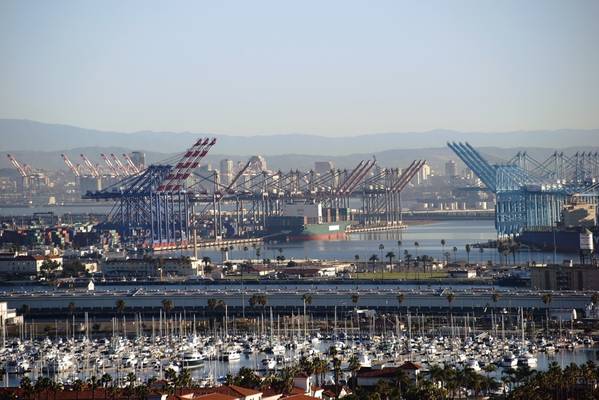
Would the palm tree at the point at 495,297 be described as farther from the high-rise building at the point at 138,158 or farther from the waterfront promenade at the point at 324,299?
the high-rise building at the point at 138,158

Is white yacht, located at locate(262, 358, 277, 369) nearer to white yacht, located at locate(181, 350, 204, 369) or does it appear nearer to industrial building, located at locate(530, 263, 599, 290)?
white yacht, located at locate(181, 350, 204, 369)

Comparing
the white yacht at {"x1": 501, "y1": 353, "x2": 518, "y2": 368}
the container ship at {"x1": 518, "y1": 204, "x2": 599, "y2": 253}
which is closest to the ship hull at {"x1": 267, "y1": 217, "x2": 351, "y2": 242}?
the container ship at {"x1": 518, "y1": 204, "x2": 599, "y2": 253}

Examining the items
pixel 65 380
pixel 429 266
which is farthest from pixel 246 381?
pixel 429 266

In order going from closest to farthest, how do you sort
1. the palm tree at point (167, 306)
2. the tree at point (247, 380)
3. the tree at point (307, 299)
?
the tree at point (247, 380)
the palm tree at point (167, 306)
the tree at point (307, 299)

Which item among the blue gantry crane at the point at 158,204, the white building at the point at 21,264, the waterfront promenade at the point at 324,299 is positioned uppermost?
the blue gantry crane at the point at 158,204

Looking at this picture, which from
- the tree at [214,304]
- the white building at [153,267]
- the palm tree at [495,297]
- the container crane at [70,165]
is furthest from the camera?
the container crane at [70,165]

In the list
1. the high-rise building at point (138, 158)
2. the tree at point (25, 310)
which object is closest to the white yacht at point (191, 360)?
the tree at point (25, 310)

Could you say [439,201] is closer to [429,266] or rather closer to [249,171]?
[249,171]

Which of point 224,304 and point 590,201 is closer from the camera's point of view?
point 224,304
